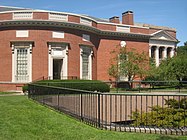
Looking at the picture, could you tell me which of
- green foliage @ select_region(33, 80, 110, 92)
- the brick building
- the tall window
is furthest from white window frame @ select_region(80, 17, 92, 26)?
green foliage @ select_region(33, 80, 110, 92)

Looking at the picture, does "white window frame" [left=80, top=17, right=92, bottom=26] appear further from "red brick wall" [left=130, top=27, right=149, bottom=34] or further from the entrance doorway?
"red brick wall" [left=130, top=27, right=149, bottom=34]

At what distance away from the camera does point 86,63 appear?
1238 inches

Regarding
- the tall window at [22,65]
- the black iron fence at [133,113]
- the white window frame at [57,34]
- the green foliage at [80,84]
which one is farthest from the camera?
the white window frame at [57,34]

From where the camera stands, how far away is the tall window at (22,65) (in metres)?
27.9

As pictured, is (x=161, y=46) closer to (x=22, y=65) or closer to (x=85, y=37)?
(x=85, y=37)

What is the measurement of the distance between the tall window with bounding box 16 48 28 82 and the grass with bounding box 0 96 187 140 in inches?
A: 746

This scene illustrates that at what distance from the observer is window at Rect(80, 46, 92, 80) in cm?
3061

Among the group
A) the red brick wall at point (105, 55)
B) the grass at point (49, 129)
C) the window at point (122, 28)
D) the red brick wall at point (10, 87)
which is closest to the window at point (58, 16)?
the red brick wall at point (105, 55)

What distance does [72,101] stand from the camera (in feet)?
31.3

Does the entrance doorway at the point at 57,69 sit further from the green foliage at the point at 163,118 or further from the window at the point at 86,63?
the green foliage at the point at 163,118

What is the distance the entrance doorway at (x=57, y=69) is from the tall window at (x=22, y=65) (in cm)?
324

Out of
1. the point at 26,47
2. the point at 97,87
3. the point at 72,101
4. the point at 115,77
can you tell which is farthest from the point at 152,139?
the point at 115,77

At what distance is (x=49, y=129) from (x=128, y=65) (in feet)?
77.6

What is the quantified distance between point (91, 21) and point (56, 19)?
4.88 metres
